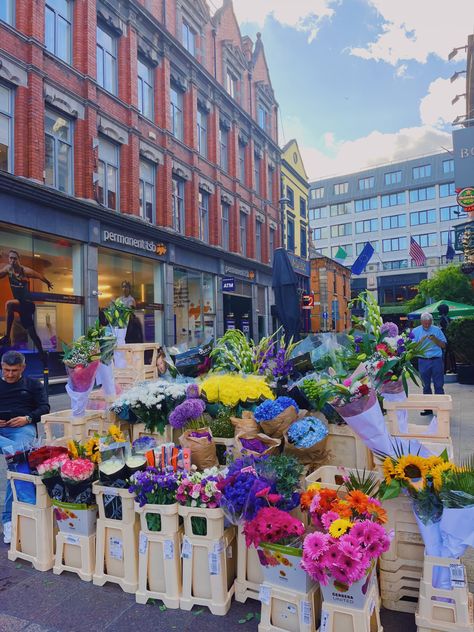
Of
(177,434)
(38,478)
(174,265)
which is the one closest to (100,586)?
(38,478)

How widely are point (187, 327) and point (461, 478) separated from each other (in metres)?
17.8

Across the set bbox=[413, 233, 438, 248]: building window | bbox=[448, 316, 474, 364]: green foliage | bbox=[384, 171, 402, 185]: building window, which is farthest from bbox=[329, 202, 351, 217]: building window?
bbox=[448, 316, 474, 364]: green foliage

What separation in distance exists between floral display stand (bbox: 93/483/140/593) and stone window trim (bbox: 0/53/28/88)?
482 inches

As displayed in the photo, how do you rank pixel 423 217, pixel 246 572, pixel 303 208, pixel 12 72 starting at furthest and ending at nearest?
pixel 423 217, pixel 303 208, pixel 12 72, pixel 246 572

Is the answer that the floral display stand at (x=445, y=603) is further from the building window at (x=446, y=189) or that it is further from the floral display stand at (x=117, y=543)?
the building window at (x=446, y=189)

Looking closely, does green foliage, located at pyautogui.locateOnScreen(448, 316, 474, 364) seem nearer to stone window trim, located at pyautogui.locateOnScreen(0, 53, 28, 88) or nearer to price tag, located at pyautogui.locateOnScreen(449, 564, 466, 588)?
price tag, located at pyautogui.locateOnScreen(449, 564, 466, 588)

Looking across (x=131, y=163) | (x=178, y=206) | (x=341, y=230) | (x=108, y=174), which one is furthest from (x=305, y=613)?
(x=341, y=230)

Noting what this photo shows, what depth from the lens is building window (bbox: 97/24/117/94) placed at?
51.0 ft

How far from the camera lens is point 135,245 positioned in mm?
16453

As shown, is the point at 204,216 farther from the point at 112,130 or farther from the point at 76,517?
the point at 76,517

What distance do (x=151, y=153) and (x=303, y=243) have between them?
20.0 metres

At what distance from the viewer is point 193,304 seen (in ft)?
67.8

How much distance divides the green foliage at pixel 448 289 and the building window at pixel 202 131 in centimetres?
2075

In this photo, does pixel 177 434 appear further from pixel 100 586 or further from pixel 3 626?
pixel 3 626
